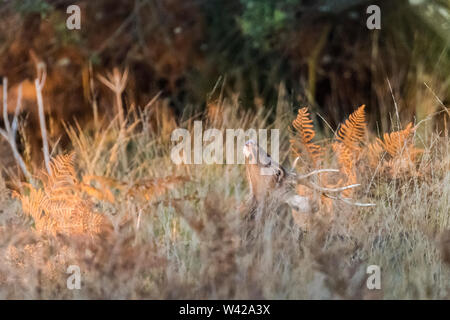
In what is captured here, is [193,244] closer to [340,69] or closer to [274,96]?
[274,96]

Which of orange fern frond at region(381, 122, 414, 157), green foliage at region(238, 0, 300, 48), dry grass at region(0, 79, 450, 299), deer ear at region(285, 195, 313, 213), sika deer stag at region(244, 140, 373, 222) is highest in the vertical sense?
green foliage at region(238, 0, 300, 48)

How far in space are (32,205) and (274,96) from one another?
5036mm

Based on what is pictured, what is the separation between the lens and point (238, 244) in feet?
10.3

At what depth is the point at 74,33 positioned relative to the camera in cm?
707

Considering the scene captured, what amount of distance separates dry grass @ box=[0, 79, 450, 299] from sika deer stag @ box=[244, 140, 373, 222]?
0.06 meters

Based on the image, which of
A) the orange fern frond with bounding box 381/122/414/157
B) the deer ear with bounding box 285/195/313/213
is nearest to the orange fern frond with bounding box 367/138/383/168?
the orange fern frond with bounding box 381/122/414/157

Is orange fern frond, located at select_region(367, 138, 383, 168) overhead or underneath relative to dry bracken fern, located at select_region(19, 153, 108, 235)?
overhead

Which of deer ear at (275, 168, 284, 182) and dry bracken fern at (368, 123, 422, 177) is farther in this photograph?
dry bracken fern at (368, 123, 422, 177)

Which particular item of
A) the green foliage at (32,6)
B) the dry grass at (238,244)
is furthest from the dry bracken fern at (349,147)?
the green foliage at (32,6)

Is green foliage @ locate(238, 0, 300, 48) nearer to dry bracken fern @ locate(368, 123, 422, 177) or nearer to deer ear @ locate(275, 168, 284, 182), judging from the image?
dry bracken fern @ locate(368, 123, 422, 177)

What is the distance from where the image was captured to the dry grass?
10.1 feet

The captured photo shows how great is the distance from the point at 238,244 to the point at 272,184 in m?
0.60

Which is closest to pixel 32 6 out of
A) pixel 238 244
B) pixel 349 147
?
pixel 349 147

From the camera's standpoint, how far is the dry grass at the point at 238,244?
307cm
